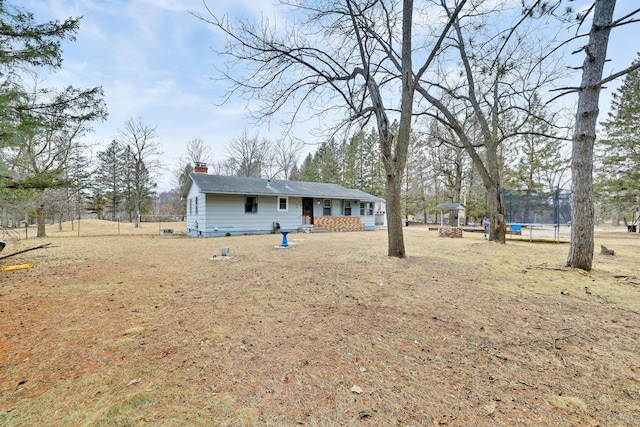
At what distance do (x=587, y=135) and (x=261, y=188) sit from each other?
549 inches

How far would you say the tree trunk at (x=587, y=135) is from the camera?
5.12 meters

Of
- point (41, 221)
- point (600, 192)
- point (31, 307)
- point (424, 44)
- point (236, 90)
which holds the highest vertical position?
point (424, 44)

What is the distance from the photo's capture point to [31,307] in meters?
3.54

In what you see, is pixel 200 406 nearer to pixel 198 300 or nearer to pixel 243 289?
pixel 198 300

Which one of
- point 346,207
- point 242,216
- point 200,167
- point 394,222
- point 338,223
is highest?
point 200,167

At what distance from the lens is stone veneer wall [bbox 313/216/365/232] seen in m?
17.8

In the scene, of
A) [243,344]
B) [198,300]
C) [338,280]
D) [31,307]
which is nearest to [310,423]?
[243,344]

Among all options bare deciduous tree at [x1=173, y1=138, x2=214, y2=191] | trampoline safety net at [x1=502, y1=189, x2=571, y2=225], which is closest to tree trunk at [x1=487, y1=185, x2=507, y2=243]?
trampoline safety net at [x1=502, y1=189, x2=571, y2=225]

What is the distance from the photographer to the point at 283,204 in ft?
54.9

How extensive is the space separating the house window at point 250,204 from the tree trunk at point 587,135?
44.9ft

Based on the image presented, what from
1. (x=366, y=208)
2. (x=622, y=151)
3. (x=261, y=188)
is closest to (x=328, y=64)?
(x=261, y=188)

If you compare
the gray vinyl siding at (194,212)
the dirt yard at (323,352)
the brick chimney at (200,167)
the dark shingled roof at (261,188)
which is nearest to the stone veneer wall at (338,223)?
the dark shingled roof at (261,188)

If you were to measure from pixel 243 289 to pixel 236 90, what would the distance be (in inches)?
179

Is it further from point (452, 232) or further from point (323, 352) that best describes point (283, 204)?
point (323, 352)
